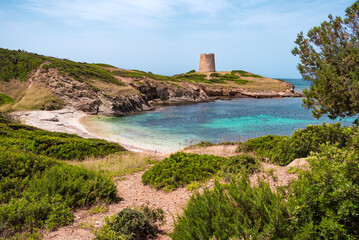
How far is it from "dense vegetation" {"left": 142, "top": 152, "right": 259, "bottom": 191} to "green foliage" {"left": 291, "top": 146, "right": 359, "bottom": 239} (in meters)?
3.81

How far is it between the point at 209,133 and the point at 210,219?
2225 centimetres

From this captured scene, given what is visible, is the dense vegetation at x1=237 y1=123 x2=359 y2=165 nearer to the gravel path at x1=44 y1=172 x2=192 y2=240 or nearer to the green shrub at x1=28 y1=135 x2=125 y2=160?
the gravel path at x1=44 y1=172 x2=192 y2=240

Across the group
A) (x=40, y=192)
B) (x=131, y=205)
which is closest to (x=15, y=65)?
(x=40, y=192)

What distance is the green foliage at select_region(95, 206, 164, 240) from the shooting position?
13.6 feet

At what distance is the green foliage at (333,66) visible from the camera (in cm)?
855

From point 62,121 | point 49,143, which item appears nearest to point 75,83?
point 62,121

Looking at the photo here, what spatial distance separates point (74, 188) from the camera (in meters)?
6.05

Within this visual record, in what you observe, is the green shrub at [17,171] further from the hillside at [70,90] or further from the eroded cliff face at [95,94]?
the eroded cliff face at [95,94]

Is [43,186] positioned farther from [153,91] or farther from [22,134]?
[153,91]

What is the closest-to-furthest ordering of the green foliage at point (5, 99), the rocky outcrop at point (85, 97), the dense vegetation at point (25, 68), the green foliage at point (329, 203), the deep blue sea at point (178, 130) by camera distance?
the green foliage at point (329, 203), the deep blue sea at point (178, 130), the green foliage at point (5, 99), the rocky outcrop at point (85, 97), the dense vegetation at point (25, 68)

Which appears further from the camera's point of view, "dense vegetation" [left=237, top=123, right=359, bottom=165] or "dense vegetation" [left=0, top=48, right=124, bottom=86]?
"dense vegetation" [left=0, top=48, right=124, bottom=86]

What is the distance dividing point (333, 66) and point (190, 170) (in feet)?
22.5

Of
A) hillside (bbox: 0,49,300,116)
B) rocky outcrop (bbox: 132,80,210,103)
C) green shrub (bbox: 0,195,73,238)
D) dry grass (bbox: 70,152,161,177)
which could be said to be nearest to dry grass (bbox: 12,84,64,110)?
hillside (bbox: 0,49,300,116)

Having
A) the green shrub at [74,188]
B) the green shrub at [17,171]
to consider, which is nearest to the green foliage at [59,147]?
the green shrub at [17,171]
